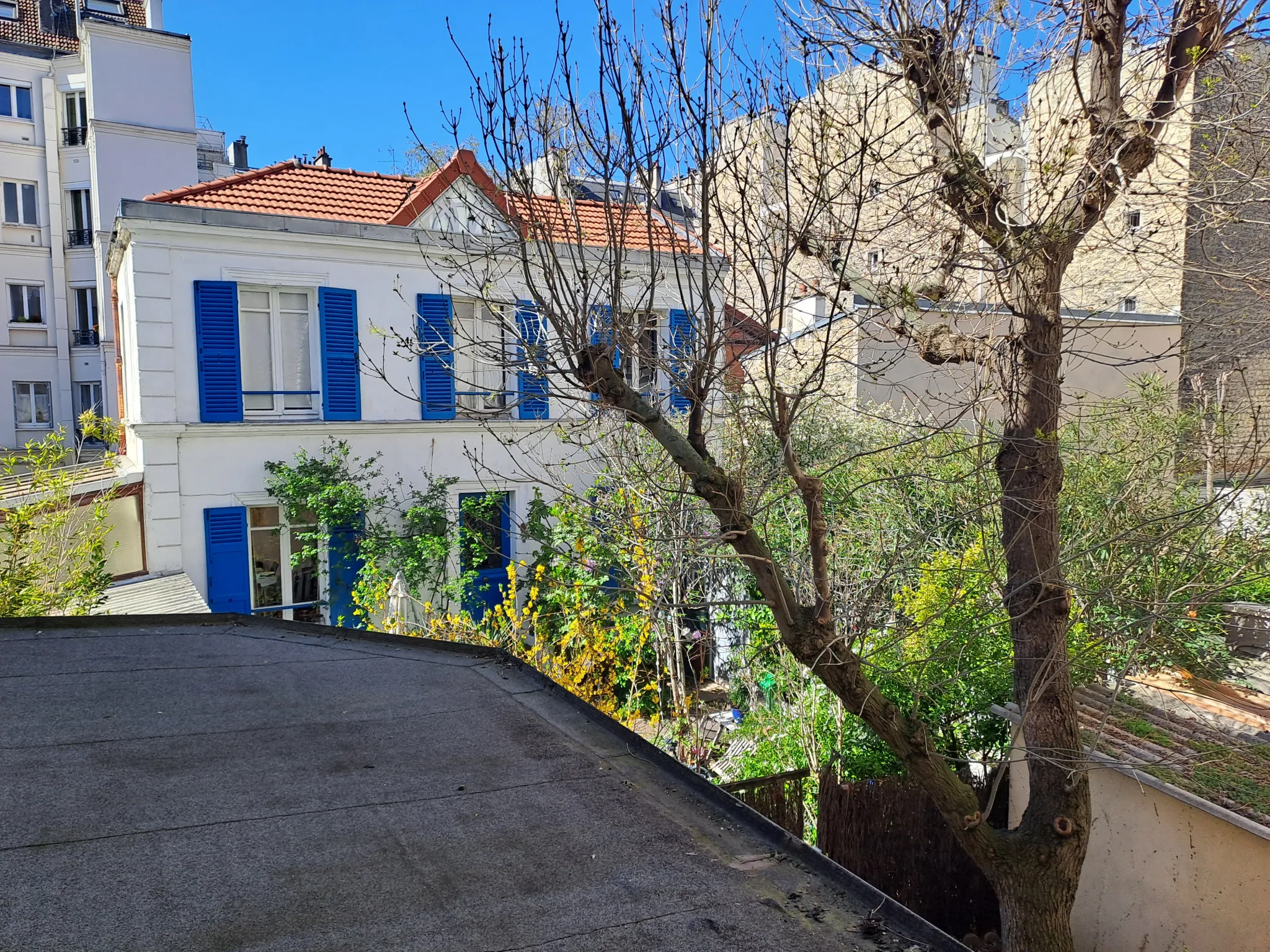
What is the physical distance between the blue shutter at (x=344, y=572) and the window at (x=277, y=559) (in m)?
0.22

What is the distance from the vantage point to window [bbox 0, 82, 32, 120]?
78.8 ft

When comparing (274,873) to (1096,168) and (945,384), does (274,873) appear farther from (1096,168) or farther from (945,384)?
(945,384)

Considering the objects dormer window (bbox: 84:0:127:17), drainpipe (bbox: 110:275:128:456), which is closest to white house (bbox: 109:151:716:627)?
drainpipe (bbox: 110:275:128:456)

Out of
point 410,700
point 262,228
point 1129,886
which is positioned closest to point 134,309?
point 262,228

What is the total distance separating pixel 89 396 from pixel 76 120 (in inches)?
278

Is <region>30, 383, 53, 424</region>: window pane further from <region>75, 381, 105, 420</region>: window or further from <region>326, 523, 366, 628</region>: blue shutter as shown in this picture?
<region>326, 523, 366, 628</region>: blue shutter

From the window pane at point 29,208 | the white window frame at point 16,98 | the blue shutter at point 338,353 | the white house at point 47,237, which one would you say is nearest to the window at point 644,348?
the blue shutter at point 338,353

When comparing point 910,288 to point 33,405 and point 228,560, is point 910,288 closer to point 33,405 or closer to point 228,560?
point 228,560

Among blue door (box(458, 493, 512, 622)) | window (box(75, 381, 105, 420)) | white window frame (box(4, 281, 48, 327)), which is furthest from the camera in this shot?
window (box(75, 381, 105, 420))

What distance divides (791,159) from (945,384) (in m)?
10.6

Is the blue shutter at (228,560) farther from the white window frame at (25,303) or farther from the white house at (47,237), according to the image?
the white window frame at (25,303)

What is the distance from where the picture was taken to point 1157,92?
16.7 feet

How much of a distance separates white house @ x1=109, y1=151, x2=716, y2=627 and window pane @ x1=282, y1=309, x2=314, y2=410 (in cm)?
2

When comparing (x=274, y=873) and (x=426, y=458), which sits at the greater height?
(x=426, y=458)
